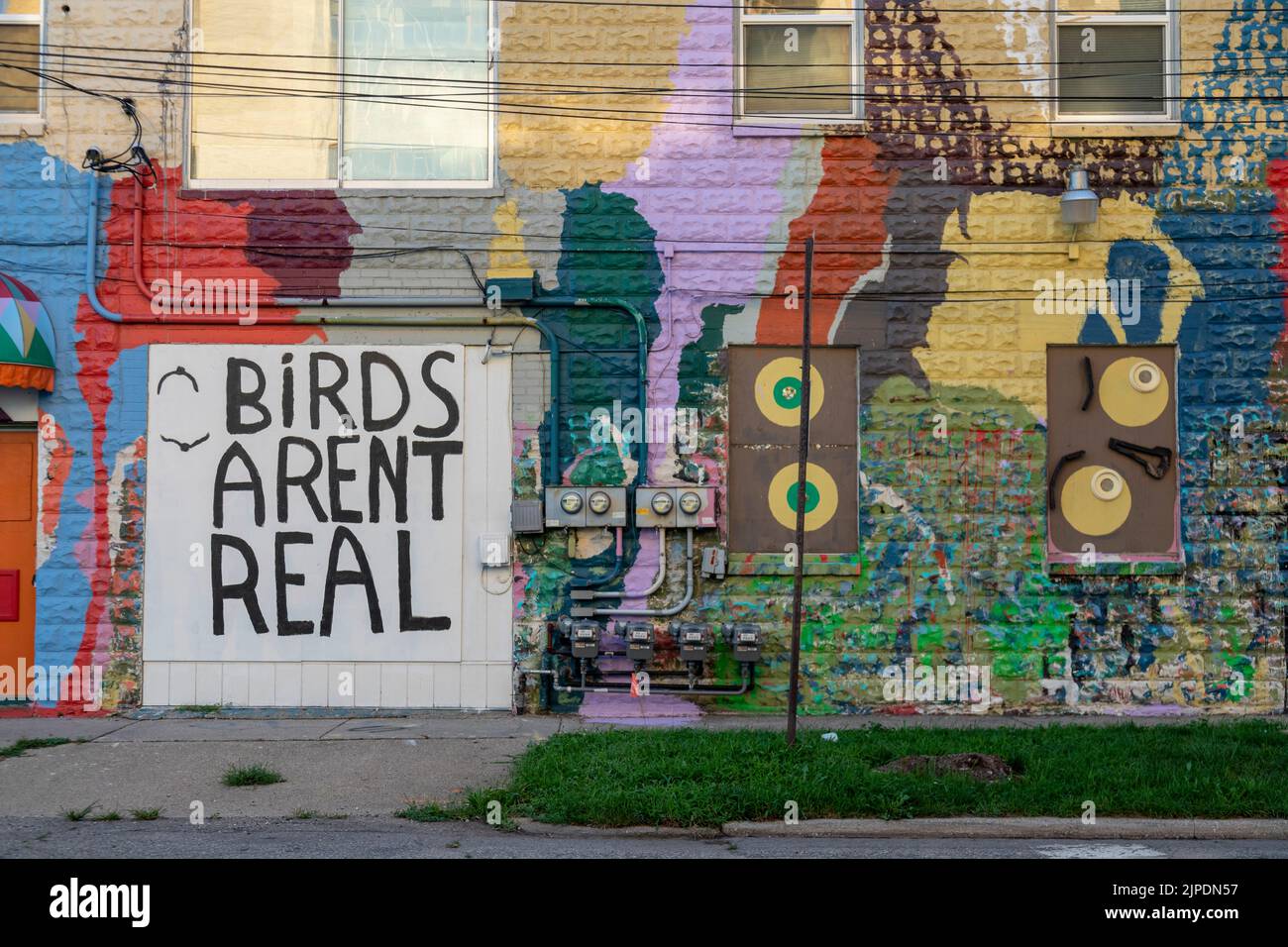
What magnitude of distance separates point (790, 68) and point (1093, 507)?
4.92 metres

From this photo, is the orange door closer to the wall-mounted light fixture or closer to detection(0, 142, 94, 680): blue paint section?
detection(0, 142, 94, 680): blue paint section

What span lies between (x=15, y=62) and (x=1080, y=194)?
31.8ft

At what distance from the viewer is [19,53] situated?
1210 centimetres

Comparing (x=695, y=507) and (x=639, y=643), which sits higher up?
(x=695, y=507)

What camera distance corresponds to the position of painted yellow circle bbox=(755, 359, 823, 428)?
12156mm

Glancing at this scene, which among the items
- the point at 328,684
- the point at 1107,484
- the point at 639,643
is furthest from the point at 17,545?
the point at 1107,484

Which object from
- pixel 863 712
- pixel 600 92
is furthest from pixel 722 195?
pixel 863 712

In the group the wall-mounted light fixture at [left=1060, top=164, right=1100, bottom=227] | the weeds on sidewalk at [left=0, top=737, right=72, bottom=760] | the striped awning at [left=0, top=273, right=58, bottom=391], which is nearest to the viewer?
the weeds on sidewalk at [left=0, top=737, right=72, bottom=760]

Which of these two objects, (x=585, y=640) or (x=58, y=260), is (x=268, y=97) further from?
(x=585, y=640)

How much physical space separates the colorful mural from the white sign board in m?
0.33

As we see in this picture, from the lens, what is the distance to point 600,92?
39.7 feet

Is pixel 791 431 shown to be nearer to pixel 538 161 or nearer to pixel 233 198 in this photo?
pixel 538 161

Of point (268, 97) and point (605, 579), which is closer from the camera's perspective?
point (605, 579)

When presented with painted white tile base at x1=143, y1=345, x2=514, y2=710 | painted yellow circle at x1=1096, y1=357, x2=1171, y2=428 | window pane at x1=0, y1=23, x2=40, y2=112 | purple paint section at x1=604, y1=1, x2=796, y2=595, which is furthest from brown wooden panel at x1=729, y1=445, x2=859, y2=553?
window pane at x1=0, y1=23, x2=40, y2=112
